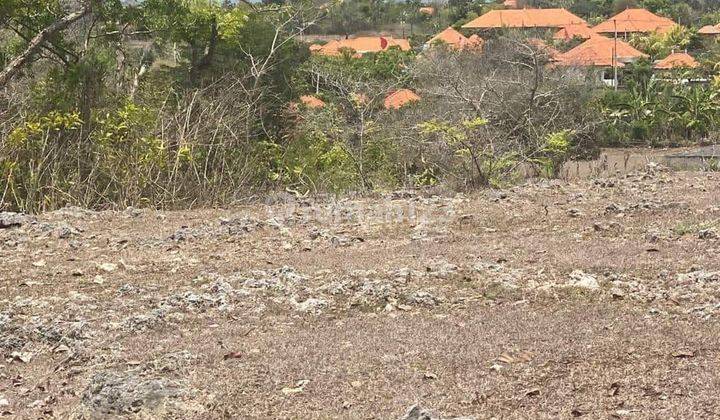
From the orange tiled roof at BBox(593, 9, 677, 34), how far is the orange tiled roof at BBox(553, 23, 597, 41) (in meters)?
1.47

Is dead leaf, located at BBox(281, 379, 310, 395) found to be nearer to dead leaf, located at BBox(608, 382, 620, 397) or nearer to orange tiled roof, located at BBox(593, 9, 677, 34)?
dead leaf, located at BBox(608, 382, 620, 397)

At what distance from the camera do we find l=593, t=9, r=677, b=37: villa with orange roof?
67250 millimetres

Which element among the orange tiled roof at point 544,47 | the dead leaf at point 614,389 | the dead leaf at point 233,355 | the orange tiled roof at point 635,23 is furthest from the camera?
the orange tiled roof at point 635,23

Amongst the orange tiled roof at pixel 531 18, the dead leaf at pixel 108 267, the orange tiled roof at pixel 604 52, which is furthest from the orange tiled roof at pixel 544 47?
the orange tiled roof at pixel 531 18

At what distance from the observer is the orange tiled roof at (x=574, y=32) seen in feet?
191

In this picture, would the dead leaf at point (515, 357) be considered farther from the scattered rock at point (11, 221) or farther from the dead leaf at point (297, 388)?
the scattered rock at point (11, 221)

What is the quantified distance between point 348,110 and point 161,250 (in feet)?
23.3

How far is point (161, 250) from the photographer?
6.98 metres

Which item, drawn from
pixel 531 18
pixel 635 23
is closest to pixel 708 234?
pixel 635 23

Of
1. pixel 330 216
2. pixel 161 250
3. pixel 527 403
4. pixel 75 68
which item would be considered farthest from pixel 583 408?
pixel 75 68

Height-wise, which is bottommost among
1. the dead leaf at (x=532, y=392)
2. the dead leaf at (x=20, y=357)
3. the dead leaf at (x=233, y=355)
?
the dead leaf at (x=20, y=357)

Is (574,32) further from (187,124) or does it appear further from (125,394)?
(125,394)

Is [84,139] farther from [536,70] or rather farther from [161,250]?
[536,70]

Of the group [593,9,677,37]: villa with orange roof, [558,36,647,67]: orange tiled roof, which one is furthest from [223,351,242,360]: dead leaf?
[593,9,677,37]: villa with orange roof
